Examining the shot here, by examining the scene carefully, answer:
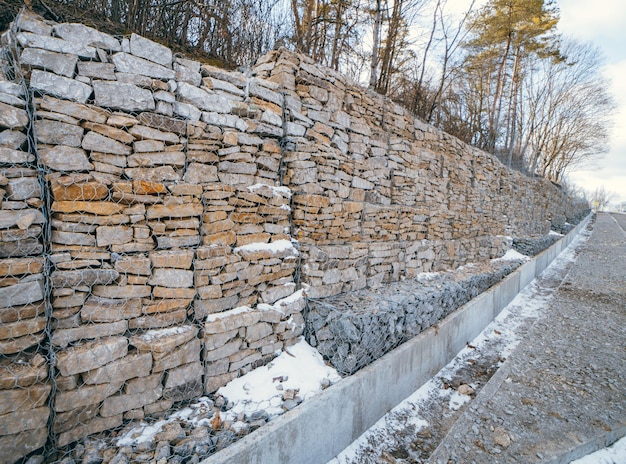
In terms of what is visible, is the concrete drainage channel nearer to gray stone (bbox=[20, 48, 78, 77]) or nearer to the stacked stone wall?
the stacked stone wall

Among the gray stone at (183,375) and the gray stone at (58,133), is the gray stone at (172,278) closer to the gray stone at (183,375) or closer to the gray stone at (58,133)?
the gray stone at (183,375)

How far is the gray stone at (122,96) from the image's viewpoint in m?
2.08

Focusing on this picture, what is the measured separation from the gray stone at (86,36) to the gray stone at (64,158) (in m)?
0.73

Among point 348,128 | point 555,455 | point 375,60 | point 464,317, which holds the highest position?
point 375,60

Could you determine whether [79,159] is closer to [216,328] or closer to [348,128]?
[216,328]

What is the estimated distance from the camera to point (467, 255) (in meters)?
6.62

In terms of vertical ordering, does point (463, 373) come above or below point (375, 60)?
below

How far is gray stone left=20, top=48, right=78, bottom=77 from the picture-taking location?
185 centimetres

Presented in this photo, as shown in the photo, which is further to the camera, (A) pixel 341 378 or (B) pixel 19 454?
(A) pixel 341 378

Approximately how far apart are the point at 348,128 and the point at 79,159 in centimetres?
292

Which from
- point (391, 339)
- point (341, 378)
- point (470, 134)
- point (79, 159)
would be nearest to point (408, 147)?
point (391, 339)

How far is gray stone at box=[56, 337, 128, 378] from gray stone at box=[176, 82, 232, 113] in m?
1.91

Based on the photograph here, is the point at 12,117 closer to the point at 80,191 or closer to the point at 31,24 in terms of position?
the point at 80,191

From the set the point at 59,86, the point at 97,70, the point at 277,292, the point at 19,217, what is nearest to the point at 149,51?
the point at 97,70
